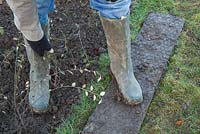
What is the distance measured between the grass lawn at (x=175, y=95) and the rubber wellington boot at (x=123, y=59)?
0.15 m

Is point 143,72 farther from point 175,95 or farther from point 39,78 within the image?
point 39,78

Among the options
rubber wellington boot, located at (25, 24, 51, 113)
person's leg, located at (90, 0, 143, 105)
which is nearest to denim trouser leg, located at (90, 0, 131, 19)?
person's leg, located at (90, 0, 143, 105)

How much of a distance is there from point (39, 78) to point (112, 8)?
2.14ft

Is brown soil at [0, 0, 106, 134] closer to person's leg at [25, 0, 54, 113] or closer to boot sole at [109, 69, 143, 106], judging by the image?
person's leg at [25, 0, 54, 113]

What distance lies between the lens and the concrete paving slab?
2.31 meters

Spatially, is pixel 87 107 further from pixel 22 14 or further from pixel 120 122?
pixel 22 14

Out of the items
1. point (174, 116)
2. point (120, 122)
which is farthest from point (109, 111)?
point (174, 116)

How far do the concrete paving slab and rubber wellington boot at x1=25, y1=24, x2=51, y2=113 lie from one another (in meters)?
0.30

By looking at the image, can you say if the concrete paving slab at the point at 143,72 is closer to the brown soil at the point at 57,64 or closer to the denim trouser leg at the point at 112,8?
the brown soil at the point at 57,64

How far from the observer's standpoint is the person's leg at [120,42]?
2.15 metres

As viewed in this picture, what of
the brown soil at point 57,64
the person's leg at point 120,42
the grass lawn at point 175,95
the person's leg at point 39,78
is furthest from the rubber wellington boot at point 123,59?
the person's leg at point 39,78

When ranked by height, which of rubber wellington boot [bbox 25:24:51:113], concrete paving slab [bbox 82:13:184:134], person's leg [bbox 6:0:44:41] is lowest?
concrete paving slab [bbox 82:13:184:134]

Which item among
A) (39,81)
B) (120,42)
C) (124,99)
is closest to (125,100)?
(124,99)

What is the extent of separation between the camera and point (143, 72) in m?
2.63
